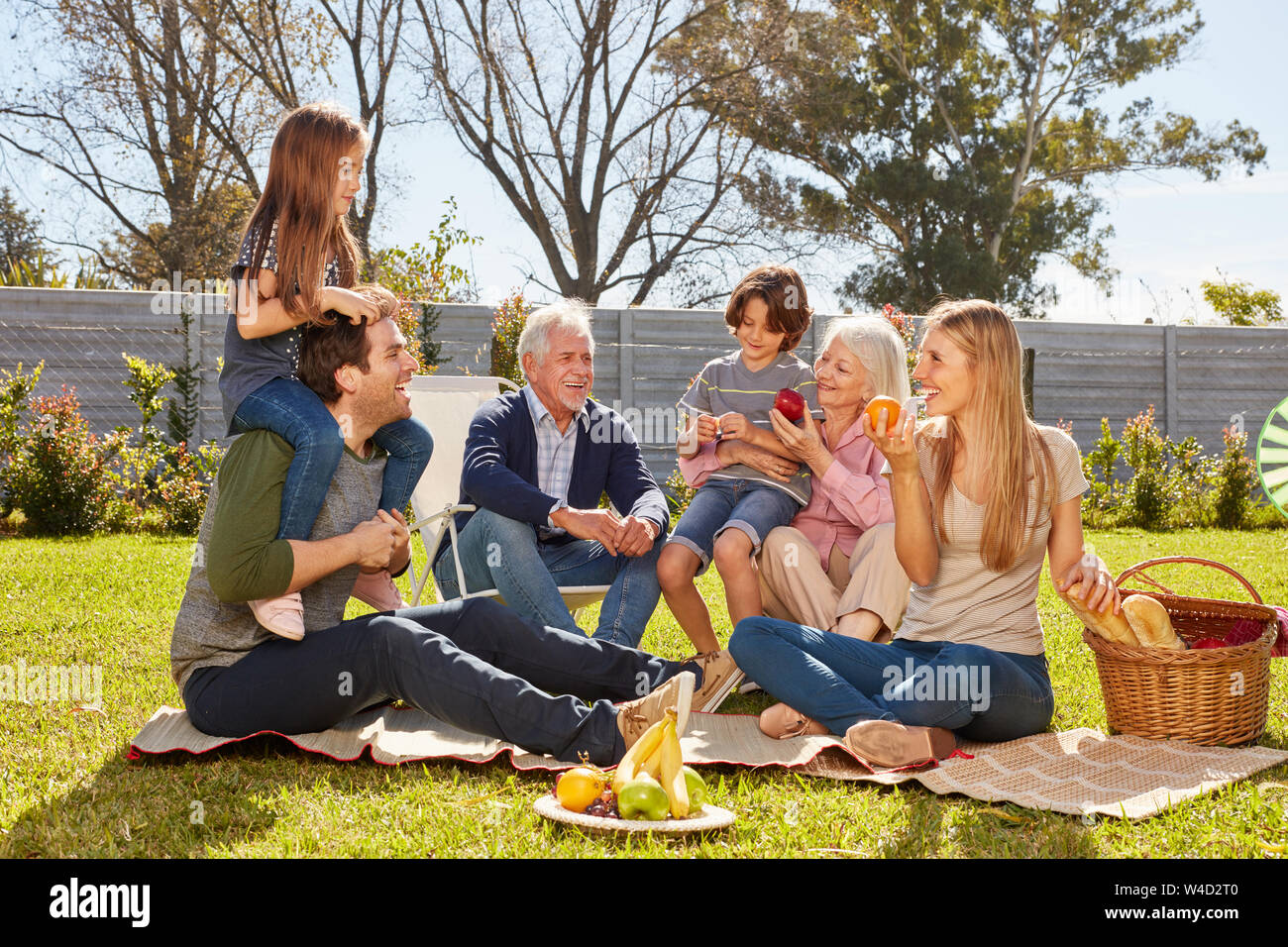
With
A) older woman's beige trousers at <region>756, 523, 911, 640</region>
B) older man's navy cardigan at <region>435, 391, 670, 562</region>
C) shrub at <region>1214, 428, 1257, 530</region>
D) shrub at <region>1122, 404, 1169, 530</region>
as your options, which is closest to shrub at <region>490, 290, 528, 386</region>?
older man's navy cardigan at <region>435, 391, 670, 562</region>

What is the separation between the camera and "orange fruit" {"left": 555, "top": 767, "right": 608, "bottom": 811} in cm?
230

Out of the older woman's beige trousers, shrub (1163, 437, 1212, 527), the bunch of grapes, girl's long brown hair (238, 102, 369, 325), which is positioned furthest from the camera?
shrub (1163, 437, 1212, 527)

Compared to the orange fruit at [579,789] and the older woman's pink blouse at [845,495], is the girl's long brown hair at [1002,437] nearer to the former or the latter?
the older woman's pink blouse at [845,495]

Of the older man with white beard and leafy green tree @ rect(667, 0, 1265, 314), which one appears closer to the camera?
the older man with white beard

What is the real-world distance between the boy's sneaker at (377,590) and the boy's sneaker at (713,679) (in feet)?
2.98

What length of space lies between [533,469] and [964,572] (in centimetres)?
155

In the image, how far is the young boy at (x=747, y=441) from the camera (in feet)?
11.7

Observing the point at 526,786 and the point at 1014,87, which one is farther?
the point at 1014,87

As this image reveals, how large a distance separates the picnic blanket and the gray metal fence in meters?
7.24

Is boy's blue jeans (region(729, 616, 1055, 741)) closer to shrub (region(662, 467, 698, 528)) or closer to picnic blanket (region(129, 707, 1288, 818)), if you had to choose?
picnic blanket (region(129, 707, 1288, 818))
